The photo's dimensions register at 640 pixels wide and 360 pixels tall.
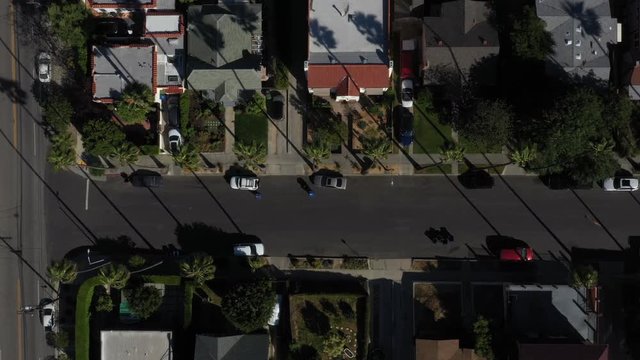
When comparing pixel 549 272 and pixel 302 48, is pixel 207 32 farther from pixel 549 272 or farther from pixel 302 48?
pixel 549 272

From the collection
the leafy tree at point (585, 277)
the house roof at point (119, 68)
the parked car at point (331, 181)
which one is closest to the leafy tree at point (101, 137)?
the house roof at point (119, 68)

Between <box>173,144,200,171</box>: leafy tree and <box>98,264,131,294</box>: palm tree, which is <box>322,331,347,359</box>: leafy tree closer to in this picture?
<box>98,264,131,294</box>: palm tree

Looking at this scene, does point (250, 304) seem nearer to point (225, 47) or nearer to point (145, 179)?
point (145, 179)

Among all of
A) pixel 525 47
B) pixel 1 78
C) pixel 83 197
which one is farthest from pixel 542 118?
pixel 1 78

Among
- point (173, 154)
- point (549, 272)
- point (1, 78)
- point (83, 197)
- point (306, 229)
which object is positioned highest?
point (1, 78)

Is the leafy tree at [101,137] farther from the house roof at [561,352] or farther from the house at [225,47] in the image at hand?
the house roof at [561,352]

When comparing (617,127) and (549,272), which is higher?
(617,127)

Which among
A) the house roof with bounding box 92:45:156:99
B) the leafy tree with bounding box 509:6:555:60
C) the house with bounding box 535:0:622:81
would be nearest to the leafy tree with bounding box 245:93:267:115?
the house roof with bounding box 92:45:156:99

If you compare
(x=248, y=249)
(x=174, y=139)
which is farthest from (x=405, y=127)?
(x=174, y=139)
